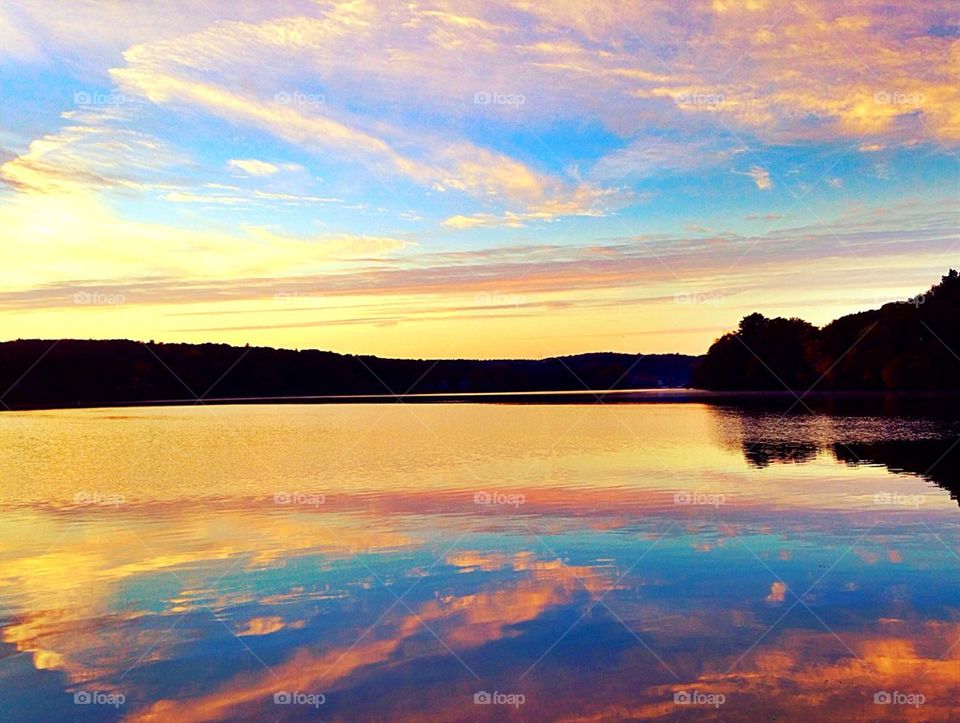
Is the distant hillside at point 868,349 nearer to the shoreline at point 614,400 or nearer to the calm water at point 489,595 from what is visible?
the shoreline at point 614,400

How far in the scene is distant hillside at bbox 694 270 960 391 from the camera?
99812mm

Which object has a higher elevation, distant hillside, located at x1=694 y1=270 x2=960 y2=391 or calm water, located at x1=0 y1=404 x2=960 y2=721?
distant hillside, located at x1=694 y1=270 x2=960 y2=391

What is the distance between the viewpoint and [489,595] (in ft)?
47.3

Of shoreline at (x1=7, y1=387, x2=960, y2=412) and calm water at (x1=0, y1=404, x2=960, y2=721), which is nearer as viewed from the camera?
calm water at (x1=0, y1=404, x2=960, y2=721)

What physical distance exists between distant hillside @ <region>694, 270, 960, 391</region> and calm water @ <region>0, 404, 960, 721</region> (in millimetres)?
76820

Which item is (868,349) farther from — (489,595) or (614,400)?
(489,595)

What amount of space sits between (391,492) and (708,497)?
9.38 meters

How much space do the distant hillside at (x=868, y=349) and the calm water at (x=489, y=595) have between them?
76820mm

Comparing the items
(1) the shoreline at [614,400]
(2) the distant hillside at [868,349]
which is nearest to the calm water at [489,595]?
Answer: (1) the shoreline at [614,400]

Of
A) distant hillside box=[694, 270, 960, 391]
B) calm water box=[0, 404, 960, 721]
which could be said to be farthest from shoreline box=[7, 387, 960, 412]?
calm water box=[0, 404, 960, 721]

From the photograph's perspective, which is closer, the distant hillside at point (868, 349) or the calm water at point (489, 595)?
the calm water at point (489, 595)

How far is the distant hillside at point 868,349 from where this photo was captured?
99.8 meters

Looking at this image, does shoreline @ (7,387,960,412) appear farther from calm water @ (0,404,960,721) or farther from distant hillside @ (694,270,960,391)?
calm water @ (0,404,960,721)

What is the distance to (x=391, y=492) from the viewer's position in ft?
89.4
